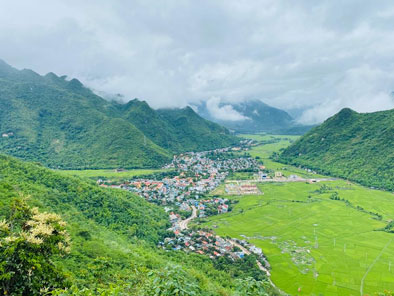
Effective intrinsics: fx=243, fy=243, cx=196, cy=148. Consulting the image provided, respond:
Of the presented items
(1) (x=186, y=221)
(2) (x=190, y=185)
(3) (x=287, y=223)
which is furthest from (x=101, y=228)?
(2) (x=190, y=185)

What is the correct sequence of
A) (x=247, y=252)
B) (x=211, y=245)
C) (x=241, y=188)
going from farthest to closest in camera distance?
(x=241, y=188) < (x=211, y=245) < (x=247, y=252)

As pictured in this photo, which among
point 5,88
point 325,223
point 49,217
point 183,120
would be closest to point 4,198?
point 49,217

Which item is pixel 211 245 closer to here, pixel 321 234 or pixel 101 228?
pixel 101 228

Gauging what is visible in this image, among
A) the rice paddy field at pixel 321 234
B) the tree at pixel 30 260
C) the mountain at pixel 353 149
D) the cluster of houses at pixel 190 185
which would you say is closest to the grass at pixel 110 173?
the cluster of houses at pixel 190 185

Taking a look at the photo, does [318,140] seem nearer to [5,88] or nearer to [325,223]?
[325,223]

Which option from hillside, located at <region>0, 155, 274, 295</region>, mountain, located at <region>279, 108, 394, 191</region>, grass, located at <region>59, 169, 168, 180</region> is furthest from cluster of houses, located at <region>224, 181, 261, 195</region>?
mountain, located at <region>279, 108, 394, 191</region>

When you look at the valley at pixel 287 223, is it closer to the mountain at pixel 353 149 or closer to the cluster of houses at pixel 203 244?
the cluster of houses at pixel 203 244
